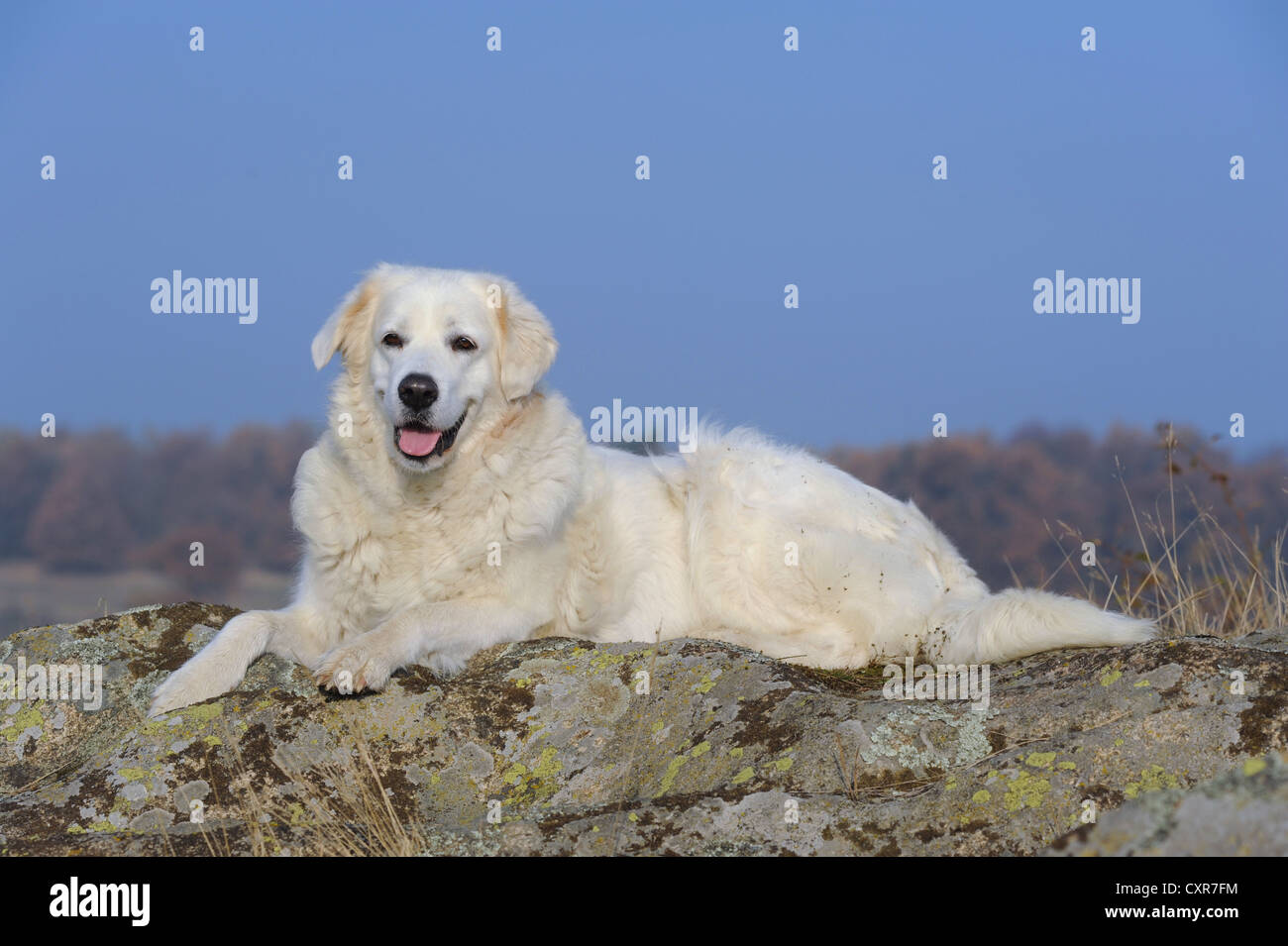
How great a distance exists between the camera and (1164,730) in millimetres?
3039

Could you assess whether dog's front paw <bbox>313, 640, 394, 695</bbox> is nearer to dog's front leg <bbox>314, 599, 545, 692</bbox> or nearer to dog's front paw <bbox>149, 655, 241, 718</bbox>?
dog's front leg <bbox>314, 599, 545, 692</bbox>

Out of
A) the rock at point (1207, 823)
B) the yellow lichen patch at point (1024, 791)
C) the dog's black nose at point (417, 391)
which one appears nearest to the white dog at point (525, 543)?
the dog's black nose at point (417, 391)

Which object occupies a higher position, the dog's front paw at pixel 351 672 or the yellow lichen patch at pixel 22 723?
the dog's front paw at pixel 351 672

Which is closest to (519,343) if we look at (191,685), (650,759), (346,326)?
(346,326)

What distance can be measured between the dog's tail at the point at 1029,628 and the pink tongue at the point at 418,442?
2791 mm

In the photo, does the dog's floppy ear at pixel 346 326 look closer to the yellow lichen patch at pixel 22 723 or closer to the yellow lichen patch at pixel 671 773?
the yellow lichen patch at pixel 22 723

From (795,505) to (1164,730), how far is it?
3475 millimetres

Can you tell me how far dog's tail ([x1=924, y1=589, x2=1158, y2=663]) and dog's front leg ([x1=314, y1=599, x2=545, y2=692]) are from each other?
2152mm

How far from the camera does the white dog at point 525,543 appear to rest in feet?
16.3

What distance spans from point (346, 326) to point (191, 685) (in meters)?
2.04

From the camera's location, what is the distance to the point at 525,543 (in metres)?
5.46

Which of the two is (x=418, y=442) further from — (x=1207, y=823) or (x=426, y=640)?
(x=1207, y=823)
